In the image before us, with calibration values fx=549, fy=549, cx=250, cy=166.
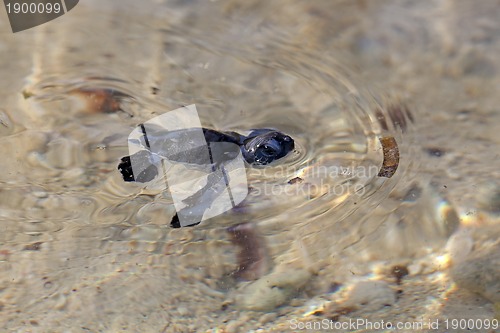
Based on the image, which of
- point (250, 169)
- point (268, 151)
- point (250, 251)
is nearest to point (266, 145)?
point (268, 151)

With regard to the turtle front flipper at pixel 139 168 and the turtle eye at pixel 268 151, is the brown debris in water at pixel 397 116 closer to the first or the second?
the turtle eye at pixel 268 151

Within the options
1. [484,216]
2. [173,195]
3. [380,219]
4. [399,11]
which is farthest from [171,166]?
[484,216]

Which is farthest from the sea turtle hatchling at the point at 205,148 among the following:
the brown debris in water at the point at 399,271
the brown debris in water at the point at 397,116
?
the brown debris in water at the point at 399,271

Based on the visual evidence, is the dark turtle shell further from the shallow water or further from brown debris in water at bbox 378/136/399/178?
brown debris in water at bbox 378/136/399/178

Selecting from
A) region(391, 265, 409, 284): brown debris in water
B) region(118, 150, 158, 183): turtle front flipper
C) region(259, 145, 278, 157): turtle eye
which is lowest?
region(391, 265, 409, 284): brown debris in water

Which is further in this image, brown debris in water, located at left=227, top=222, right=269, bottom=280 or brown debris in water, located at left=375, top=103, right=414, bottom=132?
brown debris in water, located at left=227, top=222, right=269, bottom=280

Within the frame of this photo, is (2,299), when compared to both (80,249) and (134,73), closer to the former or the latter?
(80,249)

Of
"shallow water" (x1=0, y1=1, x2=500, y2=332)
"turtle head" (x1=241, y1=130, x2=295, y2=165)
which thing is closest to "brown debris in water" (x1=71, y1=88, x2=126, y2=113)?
"shallow water" (x1=0, y1=1, x2=500, y2=332)
